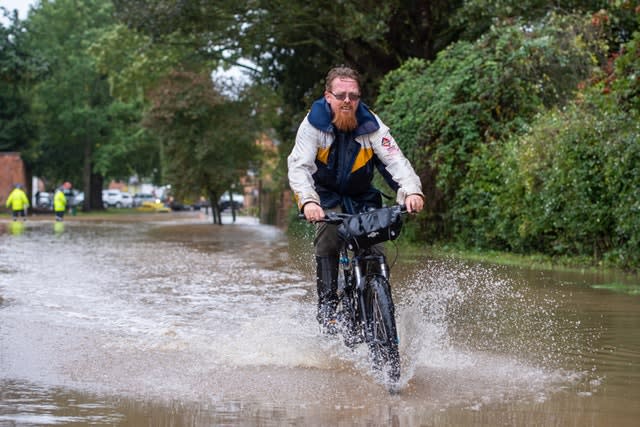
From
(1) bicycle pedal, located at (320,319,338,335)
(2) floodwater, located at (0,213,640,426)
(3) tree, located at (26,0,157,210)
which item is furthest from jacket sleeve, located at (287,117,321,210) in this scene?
(3) tree, located at (26,0,157,210)

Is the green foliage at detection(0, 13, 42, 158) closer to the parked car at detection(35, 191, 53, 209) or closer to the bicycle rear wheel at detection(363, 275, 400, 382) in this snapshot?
the parked car at detection(35, 191, 53, 209)

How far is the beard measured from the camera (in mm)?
6035

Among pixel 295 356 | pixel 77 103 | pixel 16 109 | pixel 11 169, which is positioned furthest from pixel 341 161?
pixel 77 103

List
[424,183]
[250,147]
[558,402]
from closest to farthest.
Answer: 1. [558,402]
2. [424,183]
3. [250,147]

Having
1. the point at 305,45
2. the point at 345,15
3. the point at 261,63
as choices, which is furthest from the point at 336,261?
the point at 261,63

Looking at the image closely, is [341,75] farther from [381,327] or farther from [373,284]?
[381,327]

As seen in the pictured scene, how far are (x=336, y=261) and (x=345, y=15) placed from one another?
62.4 ft

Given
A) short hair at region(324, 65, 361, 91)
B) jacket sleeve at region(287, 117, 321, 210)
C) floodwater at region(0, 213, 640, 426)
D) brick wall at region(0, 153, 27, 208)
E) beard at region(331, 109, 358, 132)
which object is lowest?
floodwater at region(0, 213, 640, 426)

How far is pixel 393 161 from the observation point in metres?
6.19

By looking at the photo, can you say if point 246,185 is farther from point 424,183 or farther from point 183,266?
point 183,266

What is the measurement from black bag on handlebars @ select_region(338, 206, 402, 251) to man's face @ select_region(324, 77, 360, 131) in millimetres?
604

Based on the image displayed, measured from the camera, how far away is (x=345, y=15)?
24797 mm

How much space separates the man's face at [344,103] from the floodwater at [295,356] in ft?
4.78

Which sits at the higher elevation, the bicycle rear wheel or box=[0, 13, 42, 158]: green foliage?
box=[0, 13, 42, 158]: green foliage
